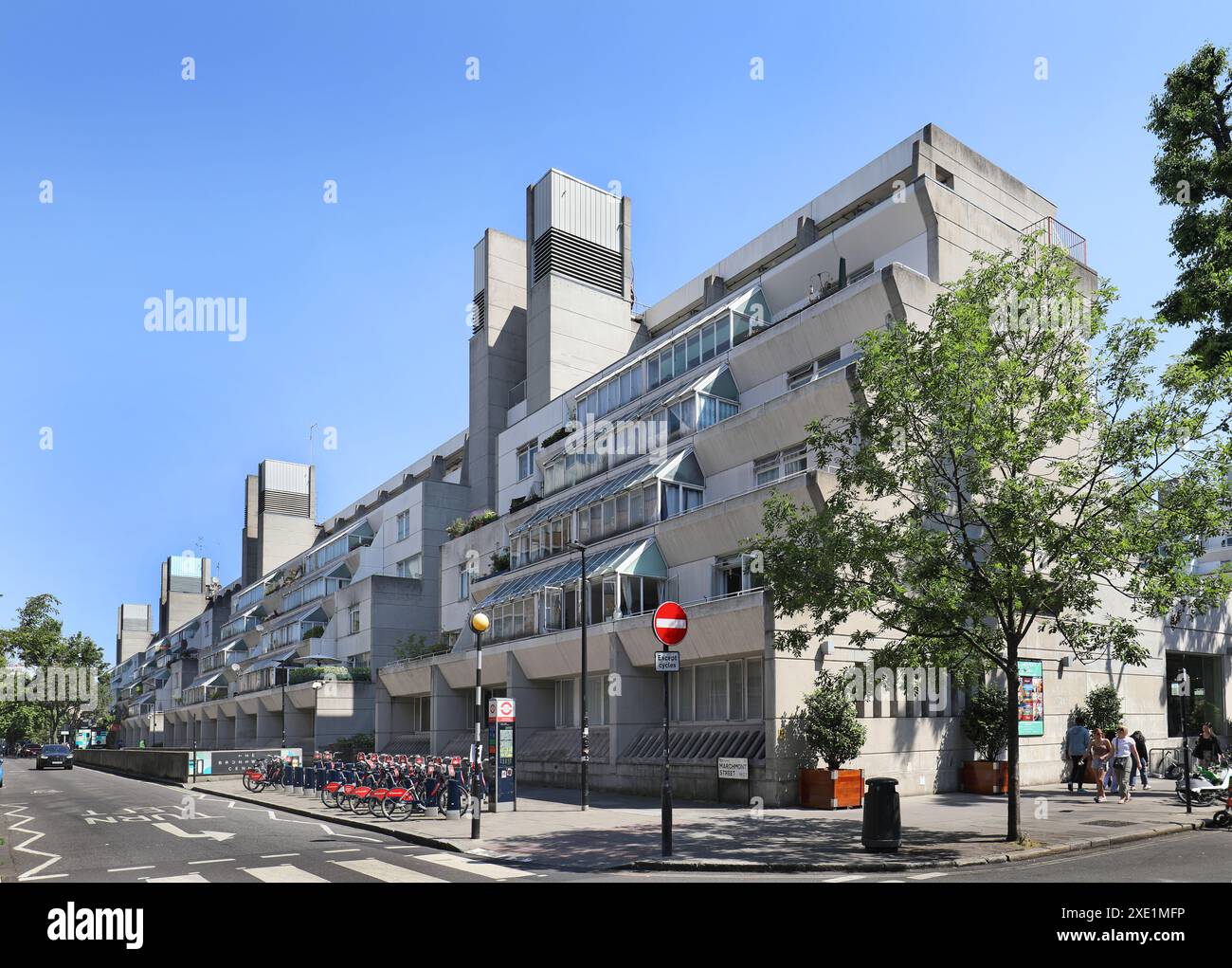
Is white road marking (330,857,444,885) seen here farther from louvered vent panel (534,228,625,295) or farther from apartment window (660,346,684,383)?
louvered vent panel (534,228,625,295)

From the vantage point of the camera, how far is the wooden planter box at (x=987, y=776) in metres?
26.4

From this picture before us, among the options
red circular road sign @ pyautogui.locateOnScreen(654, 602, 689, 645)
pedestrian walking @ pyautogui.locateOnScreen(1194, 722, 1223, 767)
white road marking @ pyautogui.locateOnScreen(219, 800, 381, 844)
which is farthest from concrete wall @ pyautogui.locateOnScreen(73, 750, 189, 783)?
pedestrian walking @ pyautogui.locateOnScreen(1194, 722, 1223, 767)

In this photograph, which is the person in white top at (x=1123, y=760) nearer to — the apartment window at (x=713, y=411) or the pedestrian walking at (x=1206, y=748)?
the pedestrian walking at (x=1206, y=748)

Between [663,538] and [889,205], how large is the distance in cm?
1323

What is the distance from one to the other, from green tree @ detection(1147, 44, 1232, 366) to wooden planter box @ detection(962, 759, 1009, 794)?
39.0 ft

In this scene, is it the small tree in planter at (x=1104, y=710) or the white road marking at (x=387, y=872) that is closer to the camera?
the white road marking at (x=387, y=872)

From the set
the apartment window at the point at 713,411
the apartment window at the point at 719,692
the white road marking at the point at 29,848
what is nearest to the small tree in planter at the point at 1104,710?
the apartment window at the point at 719,692

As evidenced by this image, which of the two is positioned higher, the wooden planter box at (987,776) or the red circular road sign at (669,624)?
the red circular road sign at (669,624)

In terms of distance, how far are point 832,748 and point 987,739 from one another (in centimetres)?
609

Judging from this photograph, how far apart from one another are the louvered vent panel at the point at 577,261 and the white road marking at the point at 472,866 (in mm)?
39212

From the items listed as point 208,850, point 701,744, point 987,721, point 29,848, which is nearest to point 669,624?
point 208,850

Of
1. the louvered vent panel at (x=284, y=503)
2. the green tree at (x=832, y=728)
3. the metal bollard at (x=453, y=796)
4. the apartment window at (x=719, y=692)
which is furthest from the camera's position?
the louvered vent panel at (x=284, y=503)

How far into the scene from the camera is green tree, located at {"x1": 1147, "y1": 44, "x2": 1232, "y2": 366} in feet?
82.3
